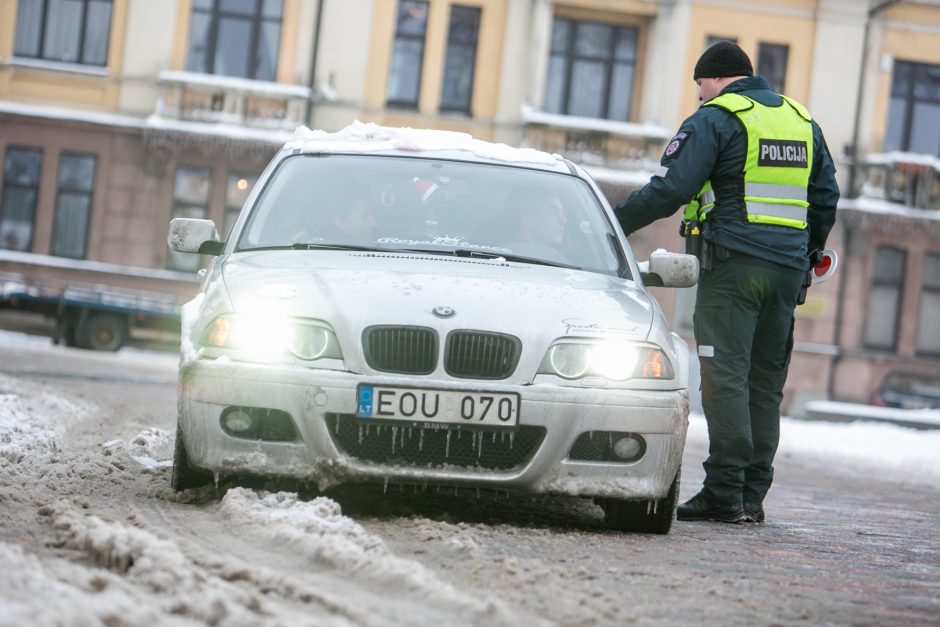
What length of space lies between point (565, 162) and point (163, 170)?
73.5ft

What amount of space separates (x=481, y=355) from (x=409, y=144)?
1853 millimetres

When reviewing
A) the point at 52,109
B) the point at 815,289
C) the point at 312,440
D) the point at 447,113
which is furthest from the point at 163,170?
the point at 312,440

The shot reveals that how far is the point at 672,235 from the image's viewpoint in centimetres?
2980

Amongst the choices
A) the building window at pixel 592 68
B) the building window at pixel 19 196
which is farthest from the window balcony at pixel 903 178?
the building window at pixel 19 196

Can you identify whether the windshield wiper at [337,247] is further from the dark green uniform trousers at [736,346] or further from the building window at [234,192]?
the building window at [234,192]

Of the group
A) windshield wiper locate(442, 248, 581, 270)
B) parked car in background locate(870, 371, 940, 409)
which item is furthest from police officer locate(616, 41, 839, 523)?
parked car in background locate(870, 371, 940, 409)

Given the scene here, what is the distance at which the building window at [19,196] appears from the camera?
28953mm

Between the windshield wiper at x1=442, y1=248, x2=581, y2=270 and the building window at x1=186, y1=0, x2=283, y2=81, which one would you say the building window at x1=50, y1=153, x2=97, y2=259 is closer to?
the building window at x1=186, y1=0, x2=283, y2=81

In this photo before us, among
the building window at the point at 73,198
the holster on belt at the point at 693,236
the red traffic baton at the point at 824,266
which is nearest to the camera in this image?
the holster on belt at the point at 693,236

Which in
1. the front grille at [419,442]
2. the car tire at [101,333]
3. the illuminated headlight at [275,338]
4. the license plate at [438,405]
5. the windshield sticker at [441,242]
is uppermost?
the windshield sticker at [441,242]

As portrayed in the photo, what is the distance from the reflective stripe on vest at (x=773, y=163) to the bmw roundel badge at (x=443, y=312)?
1940mm

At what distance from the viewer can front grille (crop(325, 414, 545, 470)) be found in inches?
214

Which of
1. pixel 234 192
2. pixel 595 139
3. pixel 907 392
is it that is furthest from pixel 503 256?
pixel 907 392

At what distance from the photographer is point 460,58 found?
29531mm
